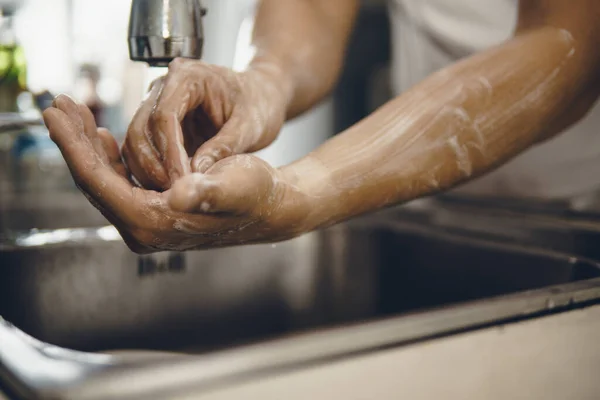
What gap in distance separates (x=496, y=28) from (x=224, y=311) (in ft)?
2.03

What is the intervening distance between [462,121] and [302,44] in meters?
0.35

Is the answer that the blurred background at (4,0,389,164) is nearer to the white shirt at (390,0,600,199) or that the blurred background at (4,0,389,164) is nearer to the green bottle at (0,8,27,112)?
the green bottle at (0,8,27,112)

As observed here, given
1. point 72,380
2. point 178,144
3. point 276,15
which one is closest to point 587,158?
point 276,15

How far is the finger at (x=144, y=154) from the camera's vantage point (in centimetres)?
52

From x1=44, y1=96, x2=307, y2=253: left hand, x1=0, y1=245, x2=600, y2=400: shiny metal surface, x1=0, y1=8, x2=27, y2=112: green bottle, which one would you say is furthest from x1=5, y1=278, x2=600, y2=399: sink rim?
x1=0, y1=8, x2=27, y2=112: green bottle

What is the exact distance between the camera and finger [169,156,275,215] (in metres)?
0.38

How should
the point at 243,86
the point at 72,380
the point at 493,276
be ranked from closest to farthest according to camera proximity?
the point at 72,380 < the point at 243,86 < the point at 493,276

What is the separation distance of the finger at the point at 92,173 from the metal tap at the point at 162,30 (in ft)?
0.27

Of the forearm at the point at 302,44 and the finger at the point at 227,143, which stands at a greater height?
the forearm at the point at 302,44

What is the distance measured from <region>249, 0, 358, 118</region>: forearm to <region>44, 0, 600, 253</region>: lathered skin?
6 centimetres

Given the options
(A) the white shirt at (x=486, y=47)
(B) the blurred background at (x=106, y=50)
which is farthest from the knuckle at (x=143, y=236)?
(B) the blurred background at (x=106, y=50)

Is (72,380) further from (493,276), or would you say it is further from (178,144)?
(493,276)

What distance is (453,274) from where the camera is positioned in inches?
32.4

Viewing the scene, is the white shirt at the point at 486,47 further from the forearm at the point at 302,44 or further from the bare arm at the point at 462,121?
the bare arm at the point at 462,121
